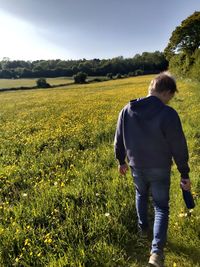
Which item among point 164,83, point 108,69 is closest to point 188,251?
point 164,83

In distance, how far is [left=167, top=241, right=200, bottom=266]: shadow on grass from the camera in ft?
12.6

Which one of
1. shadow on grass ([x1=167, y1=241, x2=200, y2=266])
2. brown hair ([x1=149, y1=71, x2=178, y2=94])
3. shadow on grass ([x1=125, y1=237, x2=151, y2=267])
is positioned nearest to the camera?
brown hair ([x1=149, y1=71, x2=178, y2=94])

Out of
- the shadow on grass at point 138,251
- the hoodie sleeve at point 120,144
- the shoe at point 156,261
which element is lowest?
the shadow on grass at point 138,251

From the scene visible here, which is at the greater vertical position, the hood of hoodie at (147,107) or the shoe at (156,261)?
the hood of hoodie at (147,107)

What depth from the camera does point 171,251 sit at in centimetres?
404

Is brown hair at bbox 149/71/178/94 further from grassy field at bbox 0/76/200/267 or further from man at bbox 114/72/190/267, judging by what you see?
grassy field at bbox 0/76/200/267

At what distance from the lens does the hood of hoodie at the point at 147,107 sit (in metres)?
3.53

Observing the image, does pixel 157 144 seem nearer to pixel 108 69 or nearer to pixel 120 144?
pixel 120 144

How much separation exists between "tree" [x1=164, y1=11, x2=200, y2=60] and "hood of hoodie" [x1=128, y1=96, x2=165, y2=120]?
165 ft

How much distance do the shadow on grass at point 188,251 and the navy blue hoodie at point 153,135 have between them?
1047mm

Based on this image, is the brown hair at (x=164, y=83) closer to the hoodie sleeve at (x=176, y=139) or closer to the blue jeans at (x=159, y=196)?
the hoodie sleeve at (x=176, y=139)

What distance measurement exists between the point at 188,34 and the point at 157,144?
54.1 meters

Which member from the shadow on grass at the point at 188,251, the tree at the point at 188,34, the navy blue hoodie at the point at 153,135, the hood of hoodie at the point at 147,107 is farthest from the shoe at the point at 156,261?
the tree at the point at 188,34

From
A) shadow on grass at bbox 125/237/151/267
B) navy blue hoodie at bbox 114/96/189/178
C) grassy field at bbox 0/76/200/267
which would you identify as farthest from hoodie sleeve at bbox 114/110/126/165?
shadow on grass at bbox 125/237/151/267
